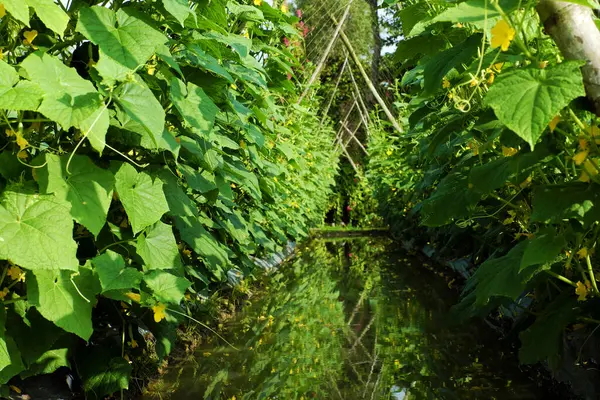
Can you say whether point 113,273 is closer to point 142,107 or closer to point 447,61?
point 142,107

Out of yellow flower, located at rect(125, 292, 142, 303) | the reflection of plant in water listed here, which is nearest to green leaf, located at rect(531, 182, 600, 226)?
yellow flower, located at rect(125, 292, 142, 303)

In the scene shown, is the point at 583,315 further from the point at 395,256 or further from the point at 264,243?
the point at 395,256

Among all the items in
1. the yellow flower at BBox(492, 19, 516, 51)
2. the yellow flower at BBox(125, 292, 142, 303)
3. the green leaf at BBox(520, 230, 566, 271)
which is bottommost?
the green leaf at BBox(520, 230, 566, 271)

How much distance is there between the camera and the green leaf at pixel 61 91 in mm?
1521

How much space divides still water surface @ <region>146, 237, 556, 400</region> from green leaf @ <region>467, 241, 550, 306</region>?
663 mm

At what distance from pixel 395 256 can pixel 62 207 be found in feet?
26.4

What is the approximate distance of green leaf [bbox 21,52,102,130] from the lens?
1.52m

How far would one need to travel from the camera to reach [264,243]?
510 centimetres

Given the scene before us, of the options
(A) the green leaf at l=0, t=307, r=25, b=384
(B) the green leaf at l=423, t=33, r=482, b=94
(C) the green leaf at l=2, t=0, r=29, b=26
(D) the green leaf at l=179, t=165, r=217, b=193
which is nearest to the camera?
(C) the green leaf at l=2, t=0, r=29, b=26

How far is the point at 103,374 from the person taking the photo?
2150mm

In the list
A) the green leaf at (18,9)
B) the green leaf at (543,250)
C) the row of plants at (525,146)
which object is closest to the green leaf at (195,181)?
the row of plants at (525,146)

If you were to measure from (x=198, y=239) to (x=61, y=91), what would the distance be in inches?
46.0

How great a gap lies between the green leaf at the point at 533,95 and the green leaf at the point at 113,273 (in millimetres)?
1103

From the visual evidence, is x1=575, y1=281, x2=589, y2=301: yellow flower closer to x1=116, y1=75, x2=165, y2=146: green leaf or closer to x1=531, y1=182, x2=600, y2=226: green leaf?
x1=531, y1=182, x2=600, y2=226: green leaf
